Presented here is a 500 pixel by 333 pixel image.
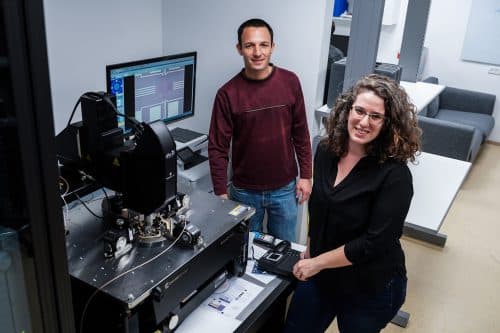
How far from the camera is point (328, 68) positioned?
2625 mm

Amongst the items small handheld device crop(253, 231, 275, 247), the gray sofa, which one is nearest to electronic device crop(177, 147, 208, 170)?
small handheld device crop(253, 231, 275, 247)

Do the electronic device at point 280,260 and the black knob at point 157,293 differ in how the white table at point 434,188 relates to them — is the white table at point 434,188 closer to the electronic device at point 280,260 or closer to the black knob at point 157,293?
the electronic device at point 280,260

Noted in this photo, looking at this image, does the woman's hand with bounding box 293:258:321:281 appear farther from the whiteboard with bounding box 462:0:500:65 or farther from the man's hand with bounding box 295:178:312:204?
the whiteboard with bounding box 462:0:500:65

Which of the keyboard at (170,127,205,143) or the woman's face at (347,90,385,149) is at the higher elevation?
the woman's face at (347,90,385,149)

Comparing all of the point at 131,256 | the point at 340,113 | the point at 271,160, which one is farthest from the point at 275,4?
the point at 131,256

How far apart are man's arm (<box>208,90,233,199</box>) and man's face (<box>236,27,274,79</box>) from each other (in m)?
0.20

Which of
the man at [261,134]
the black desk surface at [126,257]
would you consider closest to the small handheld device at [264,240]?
the black desk surface at [126,257]

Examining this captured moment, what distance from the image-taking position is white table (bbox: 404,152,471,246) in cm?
250

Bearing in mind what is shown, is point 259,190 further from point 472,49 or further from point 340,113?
point 472,49

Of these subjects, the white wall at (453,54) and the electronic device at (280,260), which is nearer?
the electronic device at (280,260)

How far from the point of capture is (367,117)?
1.45 metres

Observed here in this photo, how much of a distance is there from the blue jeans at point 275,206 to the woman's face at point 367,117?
866mm

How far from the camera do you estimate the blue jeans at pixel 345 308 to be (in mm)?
1576

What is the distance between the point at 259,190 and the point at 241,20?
2.96ft
